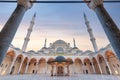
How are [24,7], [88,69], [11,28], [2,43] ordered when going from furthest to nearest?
[88,69] → [24,7] → [11,28] → [2,43]

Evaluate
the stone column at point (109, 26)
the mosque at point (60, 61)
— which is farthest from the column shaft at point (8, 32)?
the mosque at point (60, 61)

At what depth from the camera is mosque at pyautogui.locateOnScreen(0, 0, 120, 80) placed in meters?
17.0

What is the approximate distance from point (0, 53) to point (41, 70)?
76.2ft

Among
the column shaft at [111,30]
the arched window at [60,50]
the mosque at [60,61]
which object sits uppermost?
the arched window at [60,50]

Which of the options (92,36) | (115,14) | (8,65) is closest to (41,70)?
(8,65)

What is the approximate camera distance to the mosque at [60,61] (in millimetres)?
16950

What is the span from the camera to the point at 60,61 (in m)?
13.1

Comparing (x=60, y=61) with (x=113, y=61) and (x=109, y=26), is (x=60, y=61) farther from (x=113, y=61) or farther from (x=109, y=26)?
(x=113, y=61)

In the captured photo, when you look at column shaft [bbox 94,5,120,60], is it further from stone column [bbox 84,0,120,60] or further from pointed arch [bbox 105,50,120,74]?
pointed arch [bbox 105,50,120,74]

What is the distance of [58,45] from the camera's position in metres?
30.7

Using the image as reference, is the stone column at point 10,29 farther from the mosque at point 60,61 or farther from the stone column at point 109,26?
the mosque at point 60,61

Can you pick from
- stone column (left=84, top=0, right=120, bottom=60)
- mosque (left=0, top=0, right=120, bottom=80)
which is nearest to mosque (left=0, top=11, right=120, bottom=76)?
mosque (left=0, top=0, right=120, bottom=80)

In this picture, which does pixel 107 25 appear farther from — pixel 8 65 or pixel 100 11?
pixel 8 65

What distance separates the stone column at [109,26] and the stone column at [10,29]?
3.16 meters
